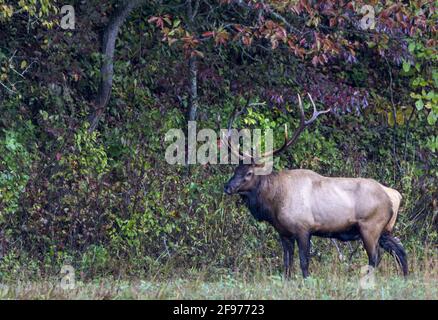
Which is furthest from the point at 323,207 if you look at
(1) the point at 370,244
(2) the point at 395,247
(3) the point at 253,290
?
(3) the point at 253,290

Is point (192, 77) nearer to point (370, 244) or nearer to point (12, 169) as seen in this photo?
point (12, 169)

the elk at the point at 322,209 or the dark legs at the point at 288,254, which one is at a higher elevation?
the elk at the point at 322,209

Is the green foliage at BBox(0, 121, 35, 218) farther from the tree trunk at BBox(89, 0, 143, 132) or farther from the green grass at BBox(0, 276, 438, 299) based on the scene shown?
the green grass at BBox(0, 276, 438, 299)

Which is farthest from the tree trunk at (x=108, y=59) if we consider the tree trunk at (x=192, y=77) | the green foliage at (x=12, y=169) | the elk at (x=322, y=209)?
the elk at (x=322, y=209)

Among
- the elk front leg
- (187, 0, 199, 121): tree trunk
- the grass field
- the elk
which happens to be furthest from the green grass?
(187, 0, 199, 121): tree trunk

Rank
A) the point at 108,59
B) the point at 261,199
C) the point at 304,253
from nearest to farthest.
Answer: the point at 304,253 < the point at 261,199 < the point at 108,59

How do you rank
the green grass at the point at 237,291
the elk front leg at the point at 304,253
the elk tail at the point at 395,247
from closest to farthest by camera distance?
the green grass at the point at 237,291
the elk front leg at the point at 304,253
the elk tail at the point at 395,247

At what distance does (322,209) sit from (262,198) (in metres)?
0.77

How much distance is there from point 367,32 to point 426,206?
2.80m

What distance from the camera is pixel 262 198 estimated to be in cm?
1366

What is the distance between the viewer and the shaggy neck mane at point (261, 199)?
13641 millimetres

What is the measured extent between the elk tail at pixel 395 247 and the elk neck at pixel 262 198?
142cm

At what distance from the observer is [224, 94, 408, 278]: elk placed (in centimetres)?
1334

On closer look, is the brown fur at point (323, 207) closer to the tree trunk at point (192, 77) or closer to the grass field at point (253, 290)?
the grass field at point (253, 290)
